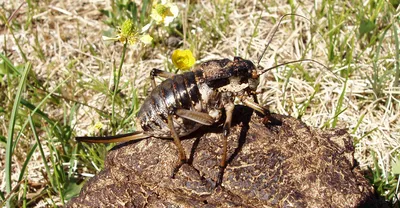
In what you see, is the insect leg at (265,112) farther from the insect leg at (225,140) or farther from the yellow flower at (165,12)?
the yellow flower at (165,12)

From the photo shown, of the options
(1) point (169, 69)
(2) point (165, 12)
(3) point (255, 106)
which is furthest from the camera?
(1) point (169, 69)

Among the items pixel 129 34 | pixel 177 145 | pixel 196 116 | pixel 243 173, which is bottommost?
pixel 243 173

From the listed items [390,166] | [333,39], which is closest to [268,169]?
[390,166]

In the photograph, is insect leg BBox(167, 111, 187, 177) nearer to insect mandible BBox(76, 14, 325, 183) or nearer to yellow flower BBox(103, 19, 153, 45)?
insect mandible BBox(76, 14, 325, 183)

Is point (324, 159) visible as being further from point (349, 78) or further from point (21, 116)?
point (21, 116)

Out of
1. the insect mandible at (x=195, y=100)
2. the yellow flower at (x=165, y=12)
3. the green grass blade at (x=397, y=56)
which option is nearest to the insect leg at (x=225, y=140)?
the insect mandible at (x=195, y=100)

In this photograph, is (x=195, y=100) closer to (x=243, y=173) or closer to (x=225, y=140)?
(x=225, y=140)

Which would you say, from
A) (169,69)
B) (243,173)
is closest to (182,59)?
(169,69)

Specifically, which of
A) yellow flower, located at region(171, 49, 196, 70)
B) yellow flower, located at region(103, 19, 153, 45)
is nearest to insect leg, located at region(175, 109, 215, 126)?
yellow flower, located at region(103, 19, 153, 45)
